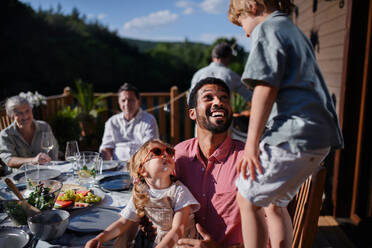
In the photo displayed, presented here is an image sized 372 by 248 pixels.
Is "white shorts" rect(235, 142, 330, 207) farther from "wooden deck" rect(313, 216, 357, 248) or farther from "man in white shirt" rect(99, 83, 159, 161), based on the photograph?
"man in white shirt" rect(99, 83, 159, 161)

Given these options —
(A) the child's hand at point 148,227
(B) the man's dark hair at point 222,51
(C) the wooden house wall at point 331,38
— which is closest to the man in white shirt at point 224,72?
(B) the man's dark hair at point 222,51

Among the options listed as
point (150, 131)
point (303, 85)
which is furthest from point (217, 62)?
point (303, 85)

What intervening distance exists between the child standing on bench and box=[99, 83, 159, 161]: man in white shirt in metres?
2.10

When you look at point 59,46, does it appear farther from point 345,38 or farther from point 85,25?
point 345,38

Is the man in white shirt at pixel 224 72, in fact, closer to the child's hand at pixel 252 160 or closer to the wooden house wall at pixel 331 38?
the wooden house wall at pixel 331 38

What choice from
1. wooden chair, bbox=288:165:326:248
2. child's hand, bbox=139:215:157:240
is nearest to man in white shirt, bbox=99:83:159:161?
child's hand, bbox=139:215:157:240

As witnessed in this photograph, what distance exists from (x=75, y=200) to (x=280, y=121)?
103cm

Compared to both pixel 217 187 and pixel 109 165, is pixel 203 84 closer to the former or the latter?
pixel 217 187

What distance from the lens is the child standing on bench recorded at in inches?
42.5

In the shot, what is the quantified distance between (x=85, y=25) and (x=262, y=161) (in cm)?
1707

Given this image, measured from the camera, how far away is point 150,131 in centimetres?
316

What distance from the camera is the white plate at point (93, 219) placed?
1227 mm

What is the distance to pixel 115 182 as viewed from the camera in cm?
174

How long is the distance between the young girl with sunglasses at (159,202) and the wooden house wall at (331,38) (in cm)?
218
